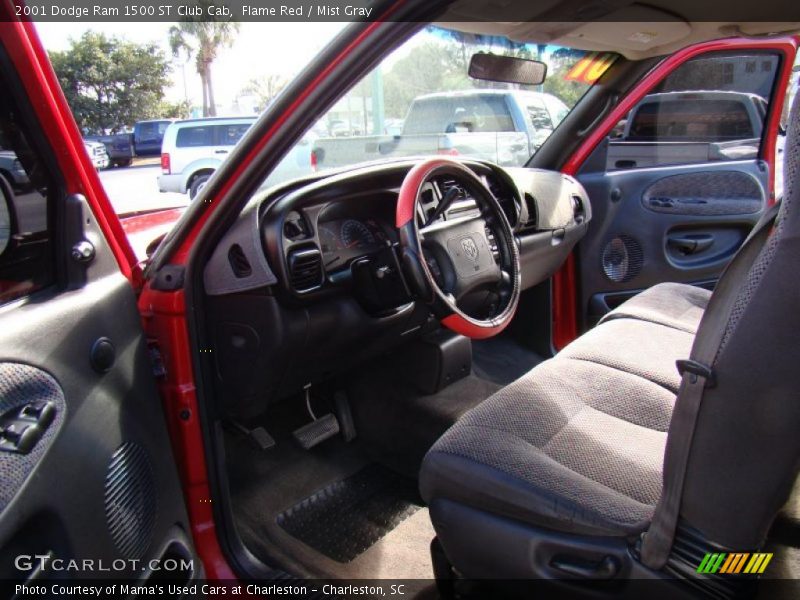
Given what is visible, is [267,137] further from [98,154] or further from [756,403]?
[756,403]

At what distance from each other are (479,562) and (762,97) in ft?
9.17

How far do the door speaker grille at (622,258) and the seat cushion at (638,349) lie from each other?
0.90 metres

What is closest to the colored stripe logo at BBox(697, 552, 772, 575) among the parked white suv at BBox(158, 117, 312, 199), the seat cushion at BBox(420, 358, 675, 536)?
the seat cushion at BBox(420, 358, 675, 536)

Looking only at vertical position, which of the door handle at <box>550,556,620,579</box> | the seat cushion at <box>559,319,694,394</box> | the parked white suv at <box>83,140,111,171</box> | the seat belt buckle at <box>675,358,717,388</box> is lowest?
the door handle at <box>550,556,620,579</box>

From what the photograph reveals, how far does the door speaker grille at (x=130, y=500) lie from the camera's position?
4.41 feet

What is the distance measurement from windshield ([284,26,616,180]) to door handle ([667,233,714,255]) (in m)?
0.81

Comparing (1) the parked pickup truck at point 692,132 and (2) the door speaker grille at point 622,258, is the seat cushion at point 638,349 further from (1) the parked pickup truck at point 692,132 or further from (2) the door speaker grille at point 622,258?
(1) the parked pickup truck at point 692,132

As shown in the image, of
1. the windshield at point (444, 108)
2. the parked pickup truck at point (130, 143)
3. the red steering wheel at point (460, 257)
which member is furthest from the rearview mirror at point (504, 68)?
the parked pickup truck at point (130, 143)

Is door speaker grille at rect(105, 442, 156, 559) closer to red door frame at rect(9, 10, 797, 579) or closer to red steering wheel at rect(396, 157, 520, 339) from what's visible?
red door frame at rect(9, 10, 797, 579)

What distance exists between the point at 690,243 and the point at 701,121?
1.99 feet

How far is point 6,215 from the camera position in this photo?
4.33 feet

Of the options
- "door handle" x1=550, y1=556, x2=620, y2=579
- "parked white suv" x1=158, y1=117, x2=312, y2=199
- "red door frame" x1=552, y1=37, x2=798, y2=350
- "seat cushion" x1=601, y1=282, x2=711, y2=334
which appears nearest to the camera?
"door handle" x1=550, y1=556, x2=620, y2=579

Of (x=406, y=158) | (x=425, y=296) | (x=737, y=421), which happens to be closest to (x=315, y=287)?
(x=425, y=296)

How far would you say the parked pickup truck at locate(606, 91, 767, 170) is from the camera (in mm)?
3139
